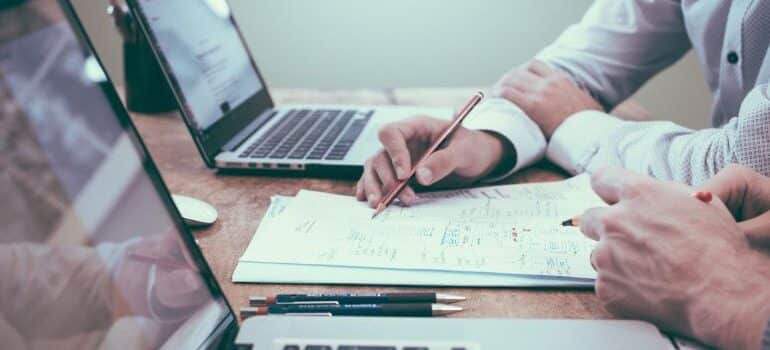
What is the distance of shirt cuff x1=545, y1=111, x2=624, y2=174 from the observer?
89 centimetres

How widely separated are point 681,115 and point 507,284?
1858 mm

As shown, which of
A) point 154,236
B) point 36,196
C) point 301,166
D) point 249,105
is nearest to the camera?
point 36,196

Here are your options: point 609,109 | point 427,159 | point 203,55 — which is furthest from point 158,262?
point 609,109

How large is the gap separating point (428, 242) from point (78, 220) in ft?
1.12

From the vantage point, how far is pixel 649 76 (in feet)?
4.04

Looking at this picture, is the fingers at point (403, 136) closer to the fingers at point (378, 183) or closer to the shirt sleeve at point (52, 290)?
the fingers at point (378, 183)

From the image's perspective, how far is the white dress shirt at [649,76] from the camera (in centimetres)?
76

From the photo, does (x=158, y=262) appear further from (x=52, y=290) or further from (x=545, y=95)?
(x=545, y=95)

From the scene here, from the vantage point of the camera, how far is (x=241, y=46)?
1.19 metres

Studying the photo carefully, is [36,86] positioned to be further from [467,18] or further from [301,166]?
[467,18]

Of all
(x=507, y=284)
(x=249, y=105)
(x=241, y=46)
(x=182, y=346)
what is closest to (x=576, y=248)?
(x=507, y=284)

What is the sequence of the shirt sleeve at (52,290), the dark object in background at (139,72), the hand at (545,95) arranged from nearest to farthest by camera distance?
the shirt sleeve at (52,290)
the hand at (545,95)
the dark object in background at (139,72)

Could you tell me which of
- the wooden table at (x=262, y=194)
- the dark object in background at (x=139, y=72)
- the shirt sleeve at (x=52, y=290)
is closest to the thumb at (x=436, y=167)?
the wooden table at (x=262, y=194)

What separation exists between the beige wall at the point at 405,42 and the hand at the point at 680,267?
1587 mm
